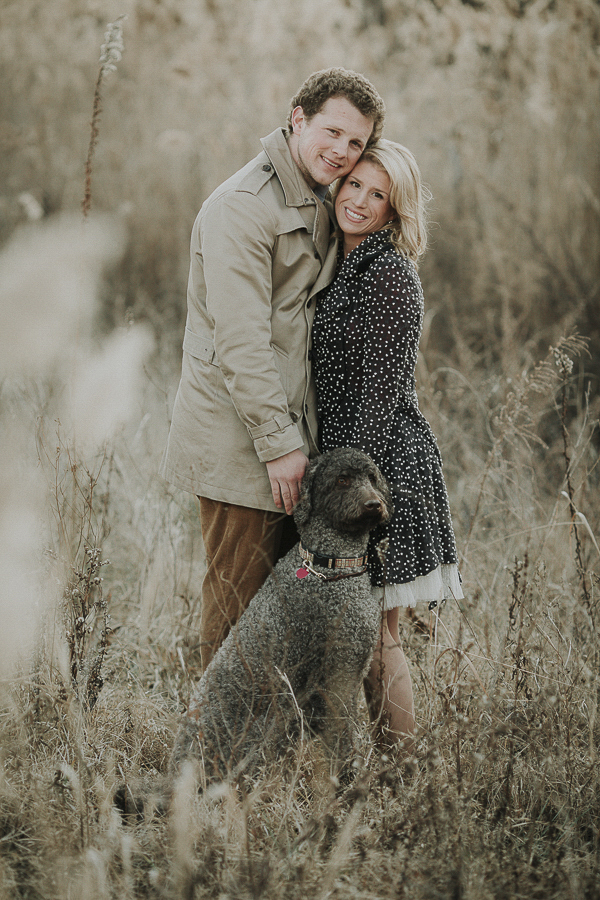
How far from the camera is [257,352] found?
2.34m

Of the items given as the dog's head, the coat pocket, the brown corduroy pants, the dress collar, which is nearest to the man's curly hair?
the dress collar

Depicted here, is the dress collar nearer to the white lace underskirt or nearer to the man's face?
the man's face

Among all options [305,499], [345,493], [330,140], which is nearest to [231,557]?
[305,499]

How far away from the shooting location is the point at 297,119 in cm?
262

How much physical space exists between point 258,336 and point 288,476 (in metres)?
0.49

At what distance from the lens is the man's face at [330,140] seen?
2506 mm

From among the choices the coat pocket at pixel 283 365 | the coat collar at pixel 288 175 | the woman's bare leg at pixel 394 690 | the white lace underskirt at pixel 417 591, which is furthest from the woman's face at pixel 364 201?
the woman's bare leg at pixel 394 690

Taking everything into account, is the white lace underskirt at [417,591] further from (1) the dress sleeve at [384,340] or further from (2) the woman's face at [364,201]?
(2) the woman's face at [364,201]

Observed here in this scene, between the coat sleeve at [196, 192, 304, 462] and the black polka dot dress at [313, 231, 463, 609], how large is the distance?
10.4 inches

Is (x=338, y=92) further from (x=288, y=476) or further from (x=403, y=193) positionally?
(x=288, y=476)

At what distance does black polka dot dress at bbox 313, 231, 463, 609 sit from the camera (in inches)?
96.0

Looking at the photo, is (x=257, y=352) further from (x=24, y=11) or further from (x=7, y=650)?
(x=24, y=11)

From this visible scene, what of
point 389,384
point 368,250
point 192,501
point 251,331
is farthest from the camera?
point 192,501

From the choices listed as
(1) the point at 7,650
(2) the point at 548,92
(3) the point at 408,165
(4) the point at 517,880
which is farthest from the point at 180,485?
(2) the point at 548,92
